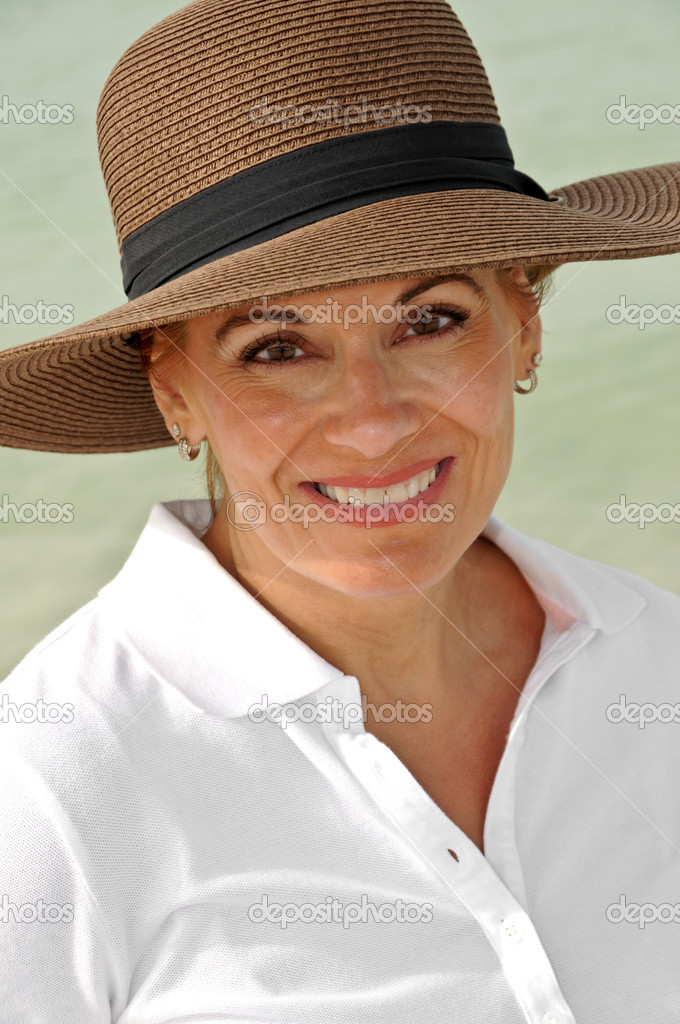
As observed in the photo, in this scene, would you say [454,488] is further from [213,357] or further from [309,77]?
[309,77]

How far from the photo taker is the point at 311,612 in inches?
57.9

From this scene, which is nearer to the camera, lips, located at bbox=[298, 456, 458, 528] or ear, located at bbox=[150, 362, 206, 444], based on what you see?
lips, located at bbox=[298, 456, 458, 528]

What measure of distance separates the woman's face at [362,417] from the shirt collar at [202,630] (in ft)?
0.26

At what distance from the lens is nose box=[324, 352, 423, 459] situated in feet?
4.14

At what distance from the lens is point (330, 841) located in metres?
1.30

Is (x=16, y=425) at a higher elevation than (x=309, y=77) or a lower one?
A: lower

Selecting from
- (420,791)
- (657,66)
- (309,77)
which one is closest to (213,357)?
(309,77)

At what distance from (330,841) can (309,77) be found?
85 centimetres

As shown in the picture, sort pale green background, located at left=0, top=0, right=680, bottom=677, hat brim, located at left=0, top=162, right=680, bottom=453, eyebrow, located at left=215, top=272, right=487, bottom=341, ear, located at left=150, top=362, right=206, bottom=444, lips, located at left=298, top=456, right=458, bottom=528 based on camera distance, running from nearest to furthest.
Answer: hat brim, located at left=0, top=162, right=680, bottom=453, eyebrow, located at left=215, top=272, right=487, bottom=341, lips, located at left=298, top=456, right=458, bottom=528, ear, located at left=150, top=362, right=206, bottom=444, pale green background, located at left=0, top=0, right=680, bottom=677

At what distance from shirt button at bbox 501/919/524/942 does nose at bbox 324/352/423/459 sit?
568mm

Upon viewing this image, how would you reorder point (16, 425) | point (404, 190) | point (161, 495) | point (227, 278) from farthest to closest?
point (161, 495) < point (16, 425) < point (404, 190) < point (227, 278)

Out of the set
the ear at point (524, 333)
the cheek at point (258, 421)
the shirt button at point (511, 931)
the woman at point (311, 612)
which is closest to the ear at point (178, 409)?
the woman at point (311, 612)

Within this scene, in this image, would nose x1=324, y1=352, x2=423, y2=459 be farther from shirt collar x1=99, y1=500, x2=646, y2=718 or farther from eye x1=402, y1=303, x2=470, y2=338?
shirt collar x1=99, y1=500, x2=646, y2=718

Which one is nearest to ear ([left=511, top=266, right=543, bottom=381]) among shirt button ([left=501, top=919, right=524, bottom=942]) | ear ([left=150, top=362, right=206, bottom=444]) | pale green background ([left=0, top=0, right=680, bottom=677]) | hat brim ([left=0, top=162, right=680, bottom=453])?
hat brim ([left=0, top=162, right=680, bottom=453])
